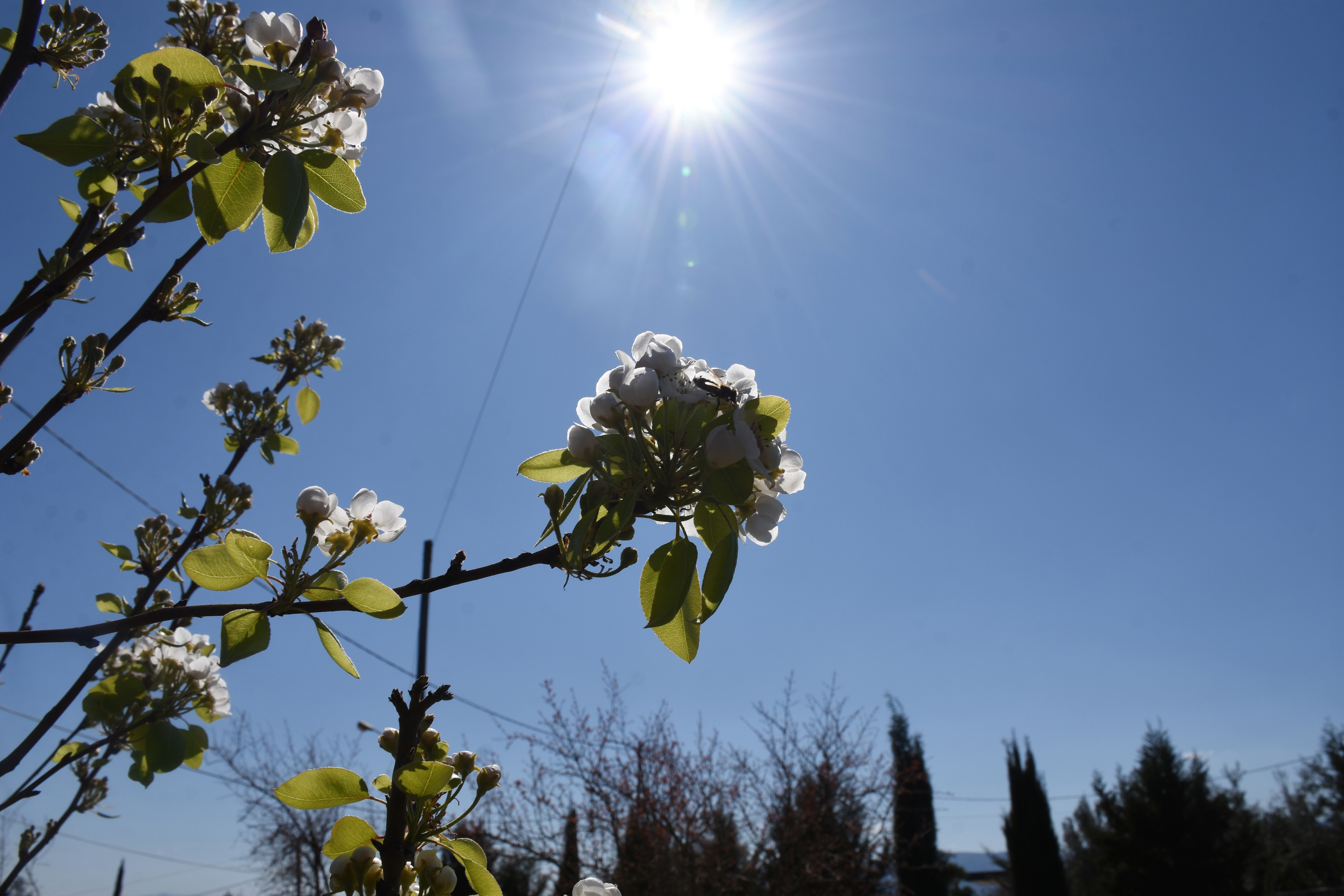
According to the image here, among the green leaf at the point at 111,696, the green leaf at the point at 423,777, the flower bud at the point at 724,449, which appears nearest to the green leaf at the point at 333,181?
the flower bud at the point at 724,449

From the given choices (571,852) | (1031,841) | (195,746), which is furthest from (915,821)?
(195,746)

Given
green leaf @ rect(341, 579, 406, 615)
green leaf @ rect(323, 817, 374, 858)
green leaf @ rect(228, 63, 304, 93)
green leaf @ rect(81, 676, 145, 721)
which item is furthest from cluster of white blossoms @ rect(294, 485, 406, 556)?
green leaf @ rect(81, 676, 145, 721)

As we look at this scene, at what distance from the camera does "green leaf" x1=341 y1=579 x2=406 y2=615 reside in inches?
34.6

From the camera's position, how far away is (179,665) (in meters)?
2.04

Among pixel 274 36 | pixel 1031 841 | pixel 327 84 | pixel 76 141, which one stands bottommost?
pixel 1031 841

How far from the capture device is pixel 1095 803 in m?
18.4

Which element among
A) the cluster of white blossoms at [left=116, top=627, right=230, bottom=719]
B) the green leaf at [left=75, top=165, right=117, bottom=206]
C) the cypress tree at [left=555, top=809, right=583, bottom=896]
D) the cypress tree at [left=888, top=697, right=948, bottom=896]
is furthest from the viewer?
the cypress tree at [left=888, top=697, right=948, bottom=896]

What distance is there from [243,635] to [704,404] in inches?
24.9

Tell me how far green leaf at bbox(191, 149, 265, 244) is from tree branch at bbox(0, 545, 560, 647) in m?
0.49

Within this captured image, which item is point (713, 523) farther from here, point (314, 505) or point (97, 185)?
point (97, 185)

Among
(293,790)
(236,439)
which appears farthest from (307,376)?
(293,790)

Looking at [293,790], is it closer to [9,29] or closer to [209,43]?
[9,29]

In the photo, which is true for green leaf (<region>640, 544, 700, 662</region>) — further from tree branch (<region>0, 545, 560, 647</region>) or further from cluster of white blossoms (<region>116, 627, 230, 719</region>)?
cluster of white blossoms (<region>116, 627, 230, 719</region>)

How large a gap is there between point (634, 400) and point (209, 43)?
1504 millimetres
